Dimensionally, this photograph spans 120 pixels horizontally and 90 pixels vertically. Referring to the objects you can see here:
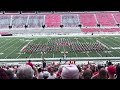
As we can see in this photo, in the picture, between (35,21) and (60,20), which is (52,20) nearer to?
(60,20)

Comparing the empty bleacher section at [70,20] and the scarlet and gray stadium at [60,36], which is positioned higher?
the empty bleacher section at [70,20]

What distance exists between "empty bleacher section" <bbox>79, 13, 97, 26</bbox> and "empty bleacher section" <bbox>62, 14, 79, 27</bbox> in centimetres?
106

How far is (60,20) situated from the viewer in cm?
6078

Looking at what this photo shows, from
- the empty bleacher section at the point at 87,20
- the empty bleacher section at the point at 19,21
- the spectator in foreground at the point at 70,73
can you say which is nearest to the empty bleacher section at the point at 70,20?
the empty bleacher section at the point at 87,20

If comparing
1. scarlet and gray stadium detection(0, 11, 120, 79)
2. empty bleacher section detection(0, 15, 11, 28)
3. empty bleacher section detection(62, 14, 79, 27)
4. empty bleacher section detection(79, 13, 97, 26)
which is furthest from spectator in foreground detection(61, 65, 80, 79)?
empty bleacher section detection(79, 13, 97, 26)

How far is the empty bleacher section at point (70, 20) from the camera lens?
190 feet

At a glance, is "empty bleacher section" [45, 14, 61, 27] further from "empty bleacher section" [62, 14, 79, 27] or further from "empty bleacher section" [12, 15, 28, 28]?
"empty bleacher section" [12, 15, 28, 28]

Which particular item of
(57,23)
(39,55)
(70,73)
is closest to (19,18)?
(57,23)

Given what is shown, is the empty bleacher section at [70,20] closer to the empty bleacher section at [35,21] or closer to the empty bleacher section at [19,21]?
the empty bleacher section at [35,21]

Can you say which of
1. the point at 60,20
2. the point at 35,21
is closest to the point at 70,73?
the point at 35,21

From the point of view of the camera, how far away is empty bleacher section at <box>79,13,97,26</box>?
2289 inches

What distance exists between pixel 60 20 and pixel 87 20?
214 inches
